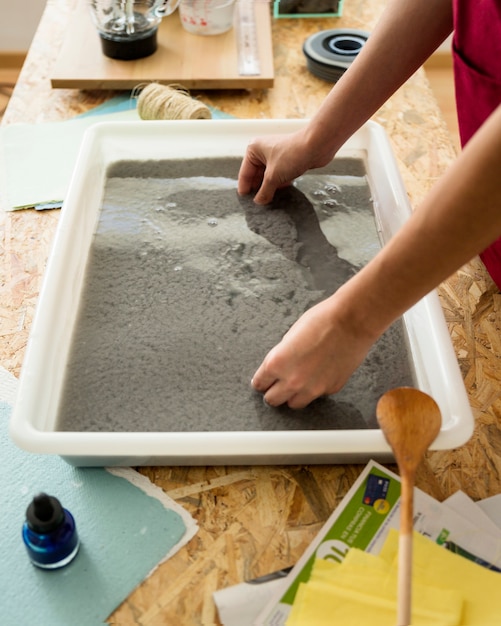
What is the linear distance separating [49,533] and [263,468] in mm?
270

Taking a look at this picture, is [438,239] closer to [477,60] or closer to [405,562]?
[405,562]

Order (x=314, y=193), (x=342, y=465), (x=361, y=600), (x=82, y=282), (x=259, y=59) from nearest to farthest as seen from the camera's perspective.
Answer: (x=361, y=600) → (x=342, y=465) → (x=82, y=282) → (x=314, y=193) → (x=259, y=59)

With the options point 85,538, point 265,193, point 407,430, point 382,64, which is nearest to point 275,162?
point 265,193

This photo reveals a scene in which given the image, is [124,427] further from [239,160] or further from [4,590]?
[239,160]

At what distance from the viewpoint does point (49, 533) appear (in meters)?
0.66

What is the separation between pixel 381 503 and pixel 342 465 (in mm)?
75

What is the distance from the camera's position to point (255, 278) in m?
1.03

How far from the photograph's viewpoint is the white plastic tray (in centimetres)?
73

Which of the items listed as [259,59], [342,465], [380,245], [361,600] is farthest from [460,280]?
[259,59]

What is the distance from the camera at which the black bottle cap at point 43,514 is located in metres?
0.64

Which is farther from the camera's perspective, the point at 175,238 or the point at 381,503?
the point at 175,238

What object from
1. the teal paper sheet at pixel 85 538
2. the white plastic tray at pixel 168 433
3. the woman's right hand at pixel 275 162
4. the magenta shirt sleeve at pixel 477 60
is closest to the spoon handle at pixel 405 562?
the white plastic tray at pixel 168 433

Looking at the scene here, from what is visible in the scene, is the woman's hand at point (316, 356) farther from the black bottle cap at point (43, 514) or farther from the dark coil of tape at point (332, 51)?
the dark coil of tape at point (332, 51)

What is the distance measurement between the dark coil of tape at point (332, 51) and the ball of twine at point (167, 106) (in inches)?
14.5
